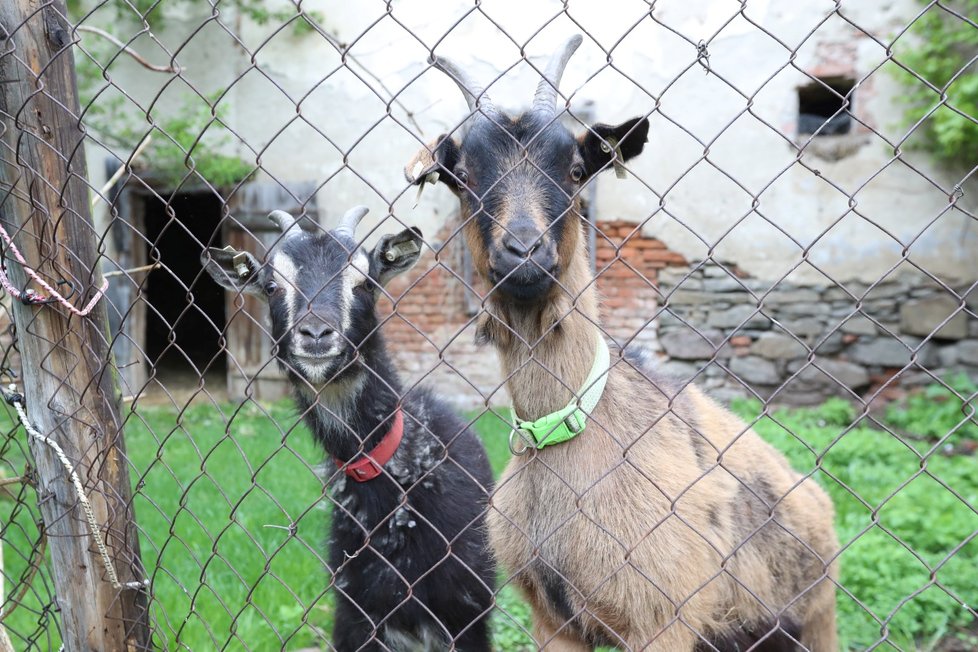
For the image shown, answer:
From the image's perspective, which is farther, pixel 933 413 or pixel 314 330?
pixel 933 413

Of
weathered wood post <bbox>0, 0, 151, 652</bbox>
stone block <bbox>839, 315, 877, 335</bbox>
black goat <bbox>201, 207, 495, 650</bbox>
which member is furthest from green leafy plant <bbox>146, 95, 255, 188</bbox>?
stone block <bbox>839, 315, 877, 335</bbox>

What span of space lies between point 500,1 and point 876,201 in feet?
14.5

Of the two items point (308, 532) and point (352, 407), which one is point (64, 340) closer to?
point (352, 407)

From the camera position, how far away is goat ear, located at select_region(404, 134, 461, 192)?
8.01 ft

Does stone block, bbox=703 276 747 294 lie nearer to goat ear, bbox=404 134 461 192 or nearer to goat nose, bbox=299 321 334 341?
goat nose, bbox=299 321 334 341

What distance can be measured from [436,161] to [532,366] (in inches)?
28.9

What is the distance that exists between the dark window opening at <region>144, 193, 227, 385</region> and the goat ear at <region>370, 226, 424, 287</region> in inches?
290

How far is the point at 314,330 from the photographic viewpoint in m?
3.31

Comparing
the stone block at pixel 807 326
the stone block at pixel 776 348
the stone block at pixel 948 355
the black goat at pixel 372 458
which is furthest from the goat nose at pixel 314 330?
the stone block at pixel 948 355

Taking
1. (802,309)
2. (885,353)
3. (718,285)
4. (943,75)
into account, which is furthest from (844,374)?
(943,75)

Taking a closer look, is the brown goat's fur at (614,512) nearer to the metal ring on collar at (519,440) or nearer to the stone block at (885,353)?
the metal ring on collar at (519,440)

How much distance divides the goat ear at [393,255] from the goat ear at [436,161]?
89 cm

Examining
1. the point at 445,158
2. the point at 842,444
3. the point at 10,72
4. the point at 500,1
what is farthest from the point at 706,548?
the point at 500,1

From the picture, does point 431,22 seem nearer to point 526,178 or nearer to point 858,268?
point 858,268
